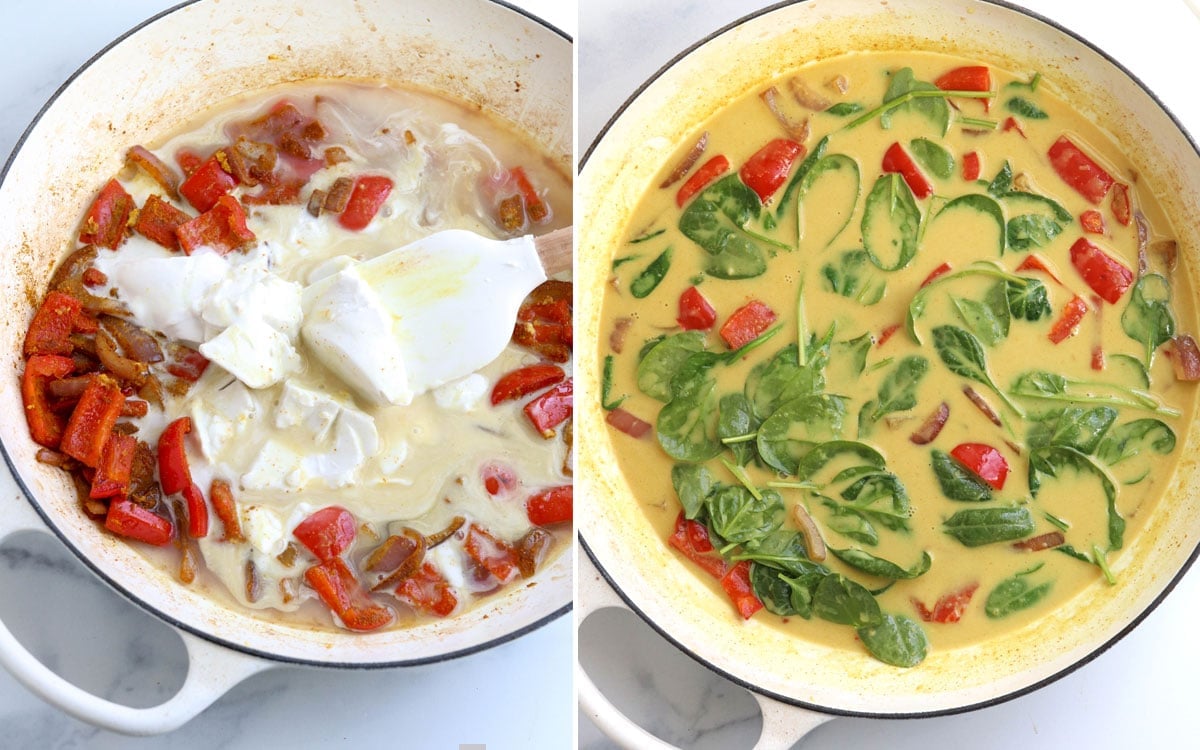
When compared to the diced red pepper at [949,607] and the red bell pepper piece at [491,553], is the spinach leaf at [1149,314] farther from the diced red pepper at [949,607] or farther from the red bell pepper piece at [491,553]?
the red bell pepper piece at [491,553]

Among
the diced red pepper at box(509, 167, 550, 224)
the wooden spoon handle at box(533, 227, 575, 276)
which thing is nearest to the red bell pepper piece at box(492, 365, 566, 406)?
the wooden spoon handle at box(533, 227, 575, 276)

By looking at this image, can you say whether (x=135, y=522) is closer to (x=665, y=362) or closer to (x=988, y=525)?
(x=665, y=362)

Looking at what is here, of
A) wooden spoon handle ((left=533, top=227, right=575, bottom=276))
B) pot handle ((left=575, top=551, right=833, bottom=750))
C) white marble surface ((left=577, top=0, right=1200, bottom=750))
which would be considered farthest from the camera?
wooden spoon handle ((left=533, top=227, right=575, bottom=276))

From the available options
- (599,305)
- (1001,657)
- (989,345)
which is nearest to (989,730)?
(1001,657)

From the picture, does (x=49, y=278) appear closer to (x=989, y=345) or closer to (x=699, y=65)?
(x=699, y=65)

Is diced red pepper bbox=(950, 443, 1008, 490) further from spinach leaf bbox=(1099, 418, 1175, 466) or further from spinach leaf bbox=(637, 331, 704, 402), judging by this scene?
spinach leaf bbox=(637, 331, 704, 402)

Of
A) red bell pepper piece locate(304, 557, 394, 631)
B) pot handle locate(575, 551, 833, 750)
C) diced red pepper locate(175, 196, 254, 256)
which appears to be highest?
diced red pepper locate(175, 196, 254, 256)

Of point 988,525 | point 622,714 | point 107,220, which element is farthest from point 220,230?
point 988,525

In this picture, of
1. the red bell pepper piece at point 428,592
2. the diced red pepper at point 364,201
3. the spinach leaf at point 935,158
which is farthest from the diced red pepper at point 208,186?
the spinach leaf at point 935,158
